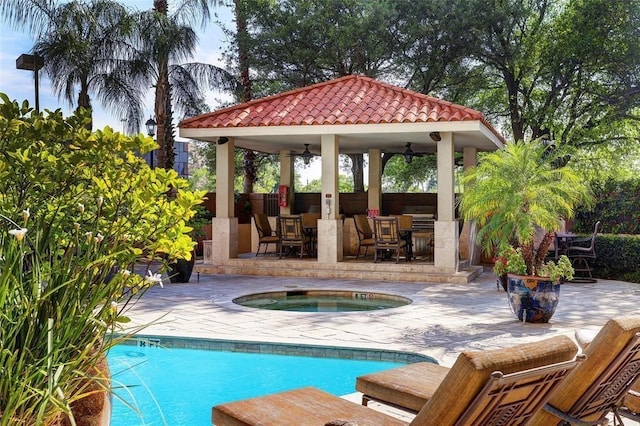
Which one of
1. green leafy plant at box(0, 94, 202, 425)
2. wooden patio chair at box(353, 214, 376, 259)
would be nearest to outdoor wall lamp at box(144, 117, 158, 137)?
wooden patio chair at box(353, 214, 376, 259)

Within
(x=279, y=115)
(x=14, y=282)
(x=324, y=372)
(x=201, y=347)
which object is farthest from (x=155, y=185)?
(x=279, y=115)

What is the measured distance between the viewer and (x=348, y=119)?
45.2 feet

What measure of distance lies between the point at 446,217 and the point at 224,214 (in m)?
5.14

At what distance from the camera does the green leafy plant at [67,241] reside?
7.83 feet

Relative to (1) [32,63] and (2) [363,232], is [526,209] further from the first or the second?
(1) [32,63]

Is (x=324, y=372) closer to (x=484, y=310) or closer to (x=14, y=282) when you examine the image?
(x=484, y=310)

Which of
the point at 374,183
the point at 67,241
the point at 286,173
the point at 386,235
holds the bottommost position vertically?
the point at 386,235

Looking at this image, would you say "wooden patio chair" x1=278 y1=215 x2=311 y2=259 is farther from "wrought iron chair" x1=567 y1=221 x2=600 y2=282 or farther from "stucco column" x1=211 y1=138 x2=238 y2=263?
"wrought iron chair" x1=567 y1=221 x2=600 y2=282

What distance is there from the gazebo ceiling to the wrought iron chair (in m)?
3.05

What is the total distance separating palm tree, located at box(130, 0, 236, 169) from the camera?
19.1 metres

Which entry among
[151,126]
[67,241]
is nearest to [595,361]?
[67,241]

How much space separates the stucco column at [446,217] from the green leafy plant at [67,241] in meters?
10.5

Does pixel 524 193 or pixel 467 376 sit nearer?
pixel 467 376

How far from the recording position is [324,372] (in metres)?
6.64
